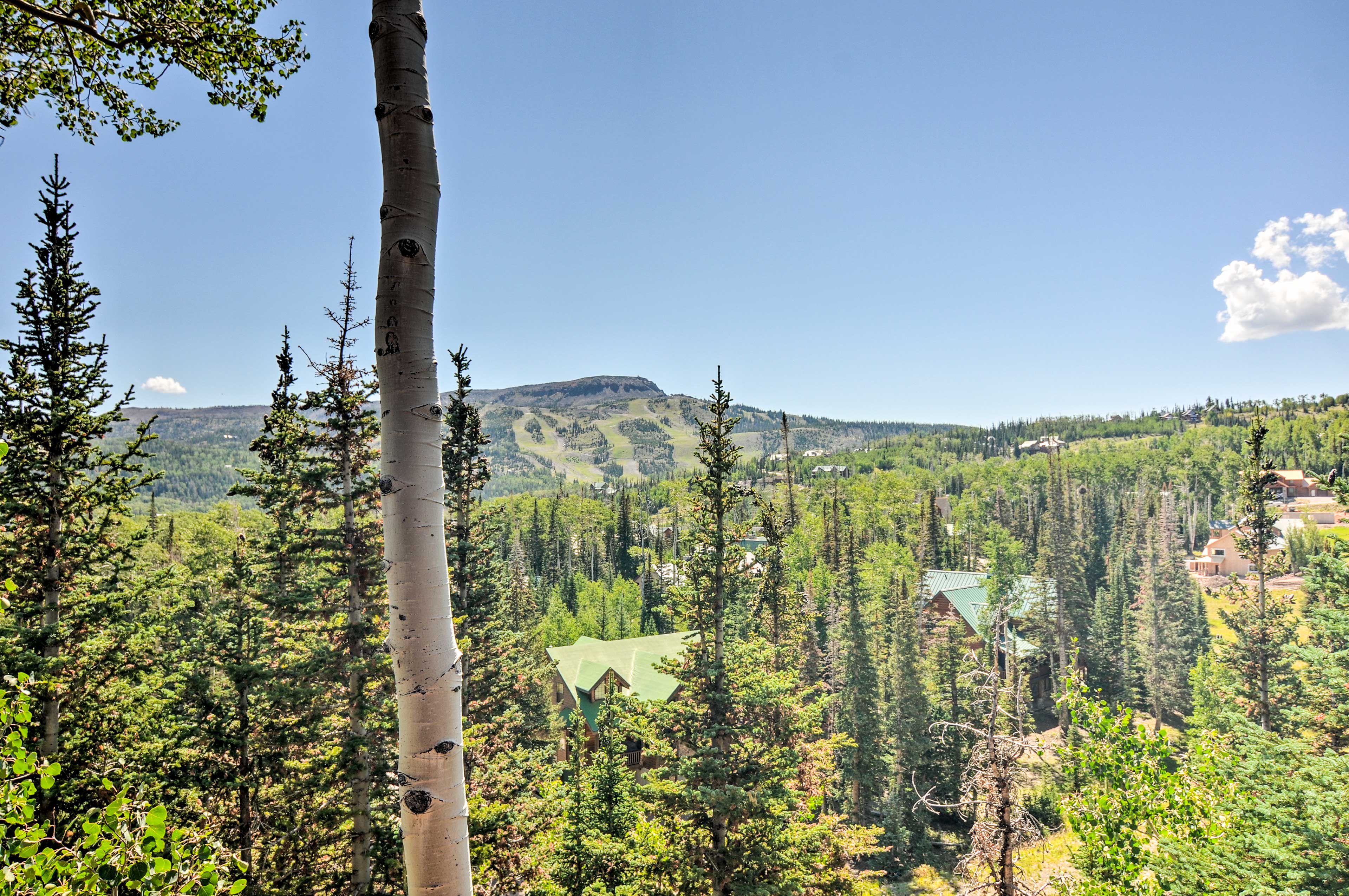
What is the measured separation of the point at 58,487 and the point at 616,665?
30.7m

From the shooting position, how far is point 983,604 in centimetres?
5391

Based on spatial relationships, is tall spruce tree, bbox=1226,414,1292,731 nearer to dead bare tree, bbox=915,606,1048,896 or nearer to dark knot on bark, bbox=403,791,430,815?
dead bare tree, bbox=915,606,1048,896

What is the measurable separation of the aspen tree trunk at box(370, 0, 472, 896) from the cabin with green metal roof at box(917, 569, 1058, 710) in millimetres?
38808

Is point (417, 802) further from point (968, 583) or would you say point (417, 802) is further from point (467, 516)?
point (968, 583)

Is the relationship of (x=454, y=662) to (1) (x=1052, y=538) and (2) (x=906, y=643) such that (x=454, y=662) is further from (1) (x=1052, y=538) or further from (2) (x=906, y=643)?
(1) (x=1052, y=538)

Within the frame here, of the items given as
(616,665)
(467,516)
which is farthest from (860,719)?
(467,516)

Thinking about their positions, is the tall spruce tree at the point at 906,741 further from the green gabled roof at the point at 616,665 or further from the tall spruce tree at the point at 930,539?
the tall spruce tree at the point at 930,539

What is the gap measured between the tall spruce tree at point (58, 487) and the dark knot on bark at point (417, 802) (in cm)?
1108

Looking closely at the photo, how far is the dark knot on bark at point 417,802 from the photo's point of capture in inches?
77.2

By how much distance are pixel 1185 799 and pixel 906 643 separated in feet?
74.9

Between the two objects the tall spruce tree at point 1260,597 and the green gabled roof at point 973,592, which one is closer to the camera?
the tall spruce tree at point 1260,597

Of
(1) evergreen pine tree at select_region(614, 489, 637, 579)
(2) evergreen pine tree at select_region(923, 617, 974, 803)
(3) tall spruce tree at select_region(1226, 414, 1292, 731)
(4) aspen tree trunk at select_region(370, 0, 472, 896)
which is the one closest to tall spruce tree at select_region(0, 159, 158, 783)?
(4) aspen tree trunk at select_region(370, 0, 472, 896)

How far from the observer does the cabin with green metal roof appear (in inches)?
1740

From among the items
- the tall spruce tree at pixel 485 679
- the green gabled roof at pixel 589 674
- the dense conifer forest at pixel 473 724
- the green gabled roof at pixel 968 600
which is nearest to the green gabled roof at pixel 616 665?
the green gabled roof at pixel 589 674
